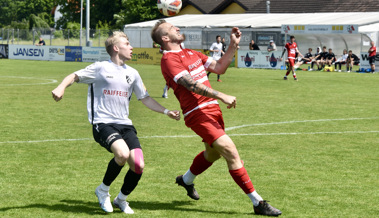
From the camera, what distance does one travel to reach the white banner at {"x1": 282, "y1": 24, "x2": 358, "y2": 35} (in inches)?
1569

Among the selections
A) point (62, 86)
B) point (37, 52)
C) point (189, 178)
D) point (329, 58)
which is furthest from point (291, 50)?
point (37, 52)

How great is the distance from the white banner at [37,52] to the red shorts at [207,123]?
156ft

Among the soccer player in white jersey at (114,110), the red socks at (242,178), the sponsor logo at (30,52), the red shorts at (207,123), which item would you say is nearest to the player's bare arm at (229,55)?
the red shorts at (207,123)

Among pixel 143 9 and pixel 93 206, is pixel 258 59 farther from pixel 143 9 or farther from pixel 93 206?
pixel 143 9

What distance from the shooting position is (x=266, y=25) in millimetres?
46875

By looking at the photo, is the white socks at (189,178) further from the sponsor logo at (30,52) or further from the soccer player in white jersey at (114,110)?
the sponsor logo at (30,52)

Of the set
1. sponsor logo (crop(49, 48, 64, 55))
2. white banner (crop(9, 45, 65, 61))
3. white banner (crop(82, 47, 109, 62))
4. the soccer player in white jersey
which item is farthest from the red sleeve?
sponsor logo (crop(49, 48, 64, 55))

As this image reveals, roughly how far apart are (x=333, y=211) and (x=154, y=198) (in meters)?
2.04

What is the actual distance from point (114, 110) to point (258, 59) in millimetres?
35812

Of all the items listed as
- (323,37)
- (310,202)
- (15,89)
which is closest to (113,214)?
(310,202)

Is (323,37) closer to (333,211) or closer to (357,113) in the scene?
(357,113)

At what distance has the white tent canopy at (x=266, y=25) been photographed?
43594 millimetres

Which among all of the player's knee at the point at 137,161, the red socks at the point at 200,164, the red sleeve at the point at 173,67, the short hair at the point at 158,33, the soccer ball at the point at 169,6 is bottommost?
the red socks at the point at 200,164

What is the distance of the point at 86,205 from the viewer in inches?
272
